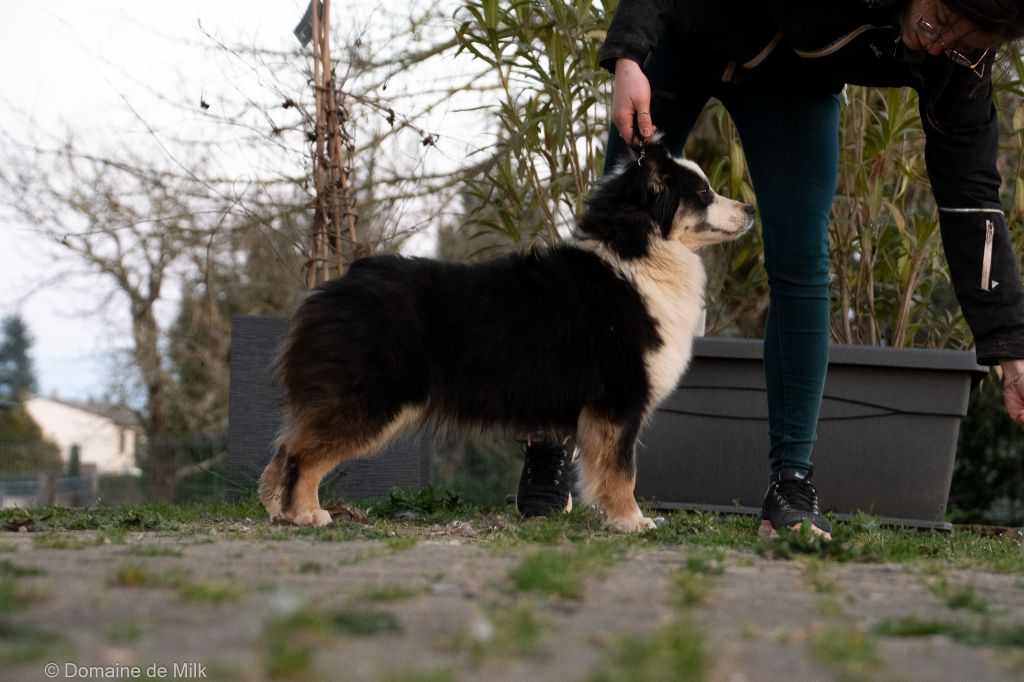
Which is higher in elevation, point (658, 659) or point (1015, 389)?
point (1015, 389)

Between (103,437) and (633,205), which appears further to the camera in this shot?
(103,437)

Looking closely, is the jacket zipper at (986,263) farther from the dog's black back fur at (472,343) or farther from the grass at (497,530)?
the dog's black back fur at (472,343)

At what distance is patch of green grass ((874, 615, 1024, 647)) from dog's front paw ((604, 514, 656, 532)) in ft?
6.26

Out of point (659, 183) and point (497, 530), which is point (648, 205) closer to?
point (659, 183)

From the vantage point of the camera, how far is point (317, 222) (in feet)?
16.9

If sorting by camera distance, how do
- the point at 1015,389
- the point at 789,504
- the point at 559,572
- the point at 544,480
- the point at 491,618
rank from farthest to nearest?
the point at 544,480
the point at 789,504
the point at 1015,389
the point at 559,572
the point at 491,618

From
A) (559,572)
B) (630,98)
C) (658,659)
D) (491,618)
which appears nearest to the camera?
(658,659)

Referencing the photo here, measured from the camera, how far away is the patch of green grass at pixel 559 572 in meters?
1.94

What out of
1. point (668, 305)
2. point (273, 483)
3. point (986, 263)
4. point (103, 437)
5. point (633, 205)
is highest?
point (633, 205)

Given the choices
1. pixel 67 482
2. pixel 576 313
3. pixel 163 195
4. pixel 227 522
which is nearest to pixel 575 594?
pixel 576 313

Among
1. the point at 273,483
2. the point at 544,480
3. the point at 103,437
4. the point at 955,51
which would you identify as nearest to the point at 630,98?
the point at 955,51

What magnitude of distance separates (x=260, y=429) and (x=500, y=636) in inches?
139

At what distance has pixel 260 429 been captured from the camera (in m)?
4.89

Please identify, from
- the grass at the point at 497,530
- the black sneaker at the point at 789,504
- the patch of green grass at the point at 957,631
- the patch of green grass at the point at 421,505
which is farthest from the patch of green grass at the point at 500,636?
the patch of green grass at the point at 421,505
